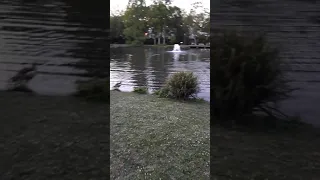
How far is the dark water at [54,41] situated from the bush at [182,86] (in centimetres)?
348

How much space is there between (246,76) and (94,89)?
A: 66 cm

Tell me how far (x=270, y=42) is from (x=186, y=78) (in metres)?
3.54

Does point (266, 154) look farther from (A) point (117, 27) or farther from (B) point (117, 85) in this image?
(A) point (117, 27)

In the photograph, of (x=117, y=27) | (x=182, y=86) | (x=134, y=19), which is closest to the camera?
(x=182, y=86)

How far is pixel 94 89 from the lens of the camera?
4.33 ft

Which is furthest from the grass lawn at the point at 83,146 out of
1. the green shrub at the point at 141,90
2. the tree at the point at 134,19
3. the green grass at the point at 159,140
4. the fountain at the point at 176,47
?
the fountain at the point at 176,47

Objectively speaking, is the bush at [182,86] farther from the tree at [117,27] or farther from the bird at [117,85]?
the tree at [117,27]

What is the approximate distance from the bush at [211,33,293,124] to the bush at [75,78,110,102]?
1.52 feet

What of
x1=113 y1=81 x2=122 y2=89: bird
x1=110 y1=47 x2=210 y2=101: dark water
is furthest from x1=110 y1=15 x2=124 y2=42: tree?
x1=113 y1=81 x2=122 y2=89: bird

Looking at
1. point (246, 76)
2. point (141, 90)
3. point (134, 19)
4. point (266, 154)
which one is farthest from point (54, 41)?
point (134, 19)

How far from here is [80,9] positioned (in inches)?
50.0

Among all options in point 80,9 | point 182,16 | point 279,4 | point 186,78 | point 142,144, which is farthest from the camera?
point 182,16

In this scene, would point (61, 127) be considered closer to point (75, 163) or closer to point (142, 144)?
point (75, 163)

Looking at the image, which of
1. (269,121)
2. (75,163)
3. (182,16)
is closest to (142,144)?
(75,163)
